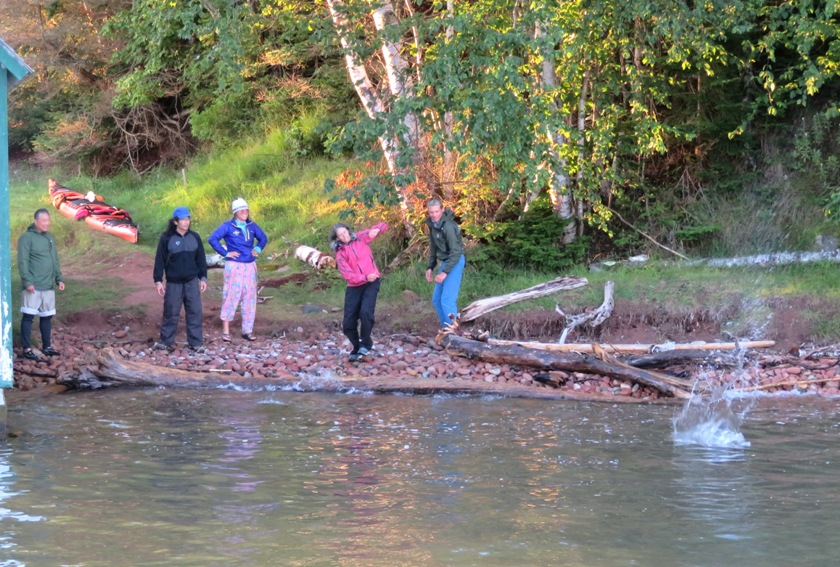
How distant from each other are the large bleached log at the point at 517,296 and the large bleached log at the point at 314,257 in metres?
4.19

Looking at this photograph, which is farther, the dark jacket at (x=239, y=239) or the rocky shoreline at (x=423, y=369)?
the dark jacket at (x=239, y=239)

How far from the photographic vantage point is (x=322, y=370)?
1281 cm

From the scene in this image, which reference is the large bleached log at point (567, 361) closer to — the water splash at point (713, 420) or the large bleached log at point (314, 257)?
the water splash at point (713, 420)

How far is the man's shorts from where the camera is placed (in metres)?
13.3

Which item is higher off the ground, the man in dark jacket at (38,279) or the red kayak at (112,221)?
the red kayak at (112,221)

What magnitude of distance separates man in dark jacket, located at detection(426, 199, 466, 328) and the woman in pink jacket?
88 centimetres

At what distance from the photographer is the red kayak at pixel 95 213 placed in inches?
859

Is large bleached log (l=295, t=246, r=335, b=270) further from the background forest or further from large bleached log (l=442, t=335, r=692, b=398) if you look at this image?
large bleached log (l=442, t=335, r=692, b=398)

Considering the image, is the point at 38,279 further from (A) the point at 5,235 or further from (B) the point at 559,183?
(B) the point at 559,183

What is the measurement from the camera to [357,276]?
12.8 m

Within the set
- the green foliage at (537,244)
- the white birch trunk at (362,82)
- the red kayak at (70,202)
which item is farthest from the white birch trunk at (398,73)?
the red kayak at (70,202)

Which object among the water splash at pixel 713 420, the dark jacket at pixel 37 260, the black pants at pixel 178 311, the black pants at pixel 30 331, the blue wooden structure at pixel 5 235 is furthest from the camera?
the black pants at pixel 178 311

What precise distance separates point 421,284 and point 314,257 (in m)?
2.66

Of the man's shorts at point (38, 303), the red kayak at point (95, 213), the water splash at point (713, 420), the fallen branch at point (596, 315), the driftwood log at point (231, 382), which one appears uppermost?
the red kayak at point (95, 213)
